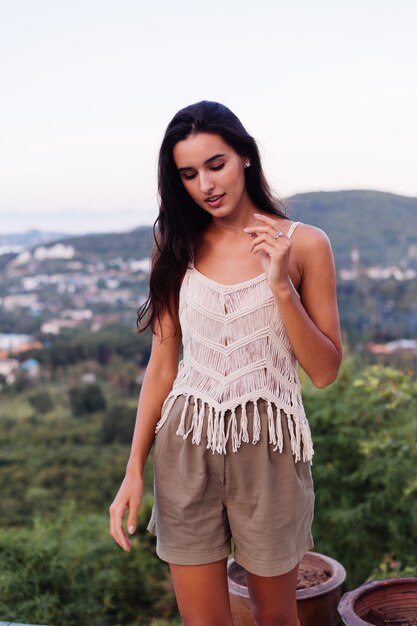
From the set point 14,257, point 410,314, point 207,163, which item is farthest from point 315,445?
point 14,257

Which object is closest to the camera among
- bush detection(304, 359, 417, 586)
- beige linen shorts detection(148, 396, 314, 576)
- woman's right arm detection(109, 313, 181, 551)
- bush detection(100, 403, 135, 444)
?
beige linen shorts detection(148, 396, 314, 576)

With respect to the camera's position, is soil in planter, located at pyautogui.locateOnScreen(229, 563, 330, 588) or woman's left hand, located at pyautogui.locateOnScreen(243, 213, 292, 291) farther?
soil in planter, located at pyautogui.locateOnScreen(229, 563, 330, 588)

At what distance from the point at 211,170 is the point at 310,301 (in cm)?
35

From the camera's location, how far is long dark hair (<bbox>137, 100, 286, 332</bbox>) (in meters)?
1.63

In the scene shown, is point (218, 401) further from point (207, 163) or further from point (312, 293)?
point (207, 163)

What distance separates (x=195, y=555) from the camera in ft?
5.15

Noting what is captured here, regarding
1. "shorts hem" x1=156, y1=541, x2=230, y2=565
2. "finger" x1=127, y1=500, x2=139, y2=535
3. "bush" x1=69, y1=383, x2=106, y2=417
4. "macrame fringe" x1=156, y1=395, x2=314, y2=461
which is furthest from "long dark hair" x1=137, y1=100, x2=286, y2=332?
"bush" x1=69, y1=383, x2=106, y2=417

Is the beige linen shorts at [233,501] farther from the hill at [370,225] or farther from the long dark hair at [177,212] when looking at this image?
the hill at [370,225]

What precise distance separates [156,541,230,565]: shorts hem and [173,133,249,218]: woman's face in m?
0.72

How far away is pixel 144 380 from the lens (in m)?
1.72

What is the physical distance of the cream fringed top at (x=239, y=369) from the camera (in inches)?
61.0

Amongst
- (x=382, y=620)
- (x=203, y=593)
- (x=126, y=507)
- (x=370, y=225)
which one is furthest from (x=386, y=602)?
(x=370, y=225)

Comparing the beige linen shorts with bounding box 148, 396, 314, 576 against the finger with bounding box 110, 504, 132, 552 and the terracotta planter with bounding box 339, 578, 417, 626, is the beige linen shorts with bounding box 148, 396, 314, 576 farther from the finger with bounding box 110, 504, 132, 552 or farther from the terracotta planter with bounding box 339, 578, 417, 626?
the terracotta planter with bounding box 339, 578, 417, 626

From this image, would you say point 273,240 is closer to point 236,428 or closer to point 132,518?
point 236,428
